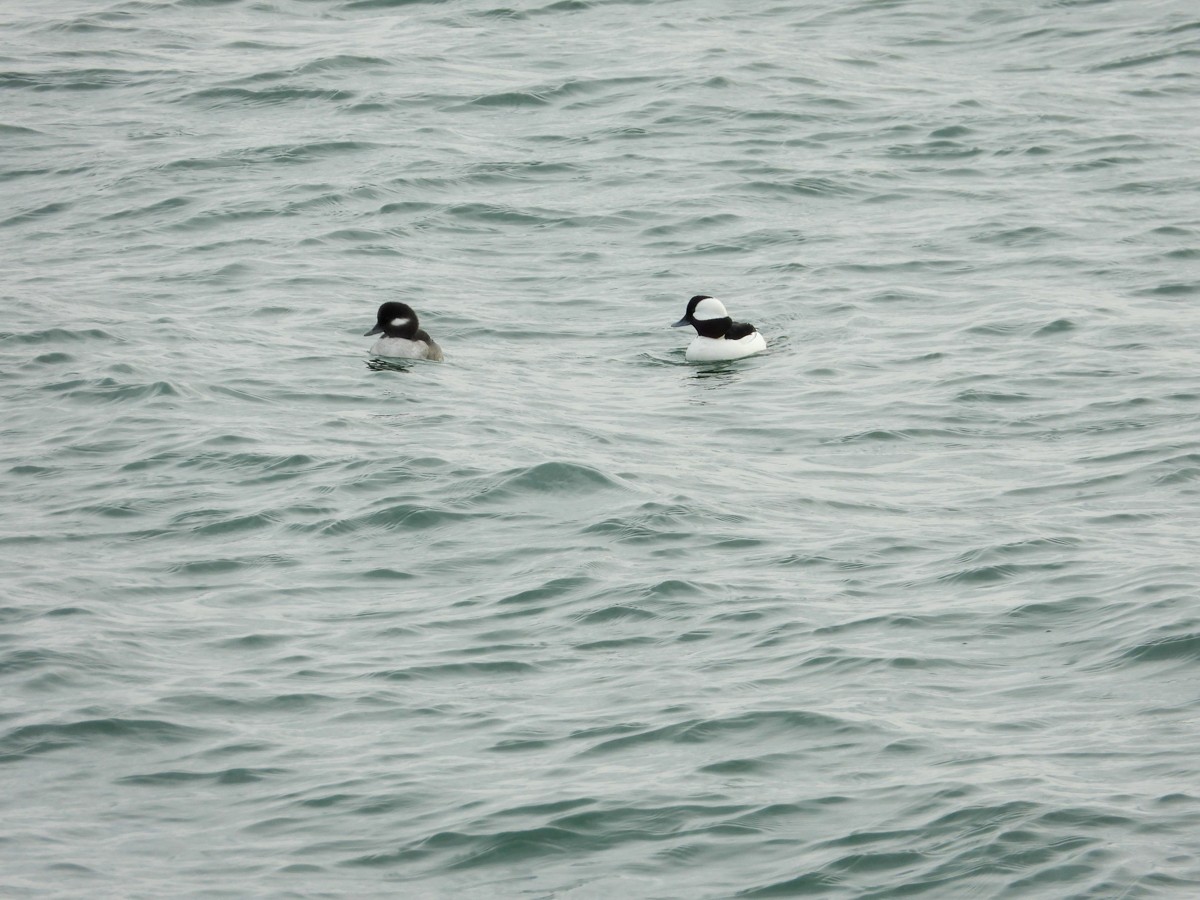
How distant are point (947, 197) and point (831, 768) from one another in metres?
13.9

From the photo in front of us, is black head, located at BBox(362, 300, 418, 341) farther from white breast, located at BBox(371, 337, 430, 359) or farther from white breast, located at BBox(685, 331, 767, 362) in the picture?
white breast, located at BBox(685, 331, 767, 362)

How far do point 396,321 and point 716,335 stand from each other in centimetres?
302

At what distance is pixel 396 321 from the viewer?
Result: 1700 centimetres

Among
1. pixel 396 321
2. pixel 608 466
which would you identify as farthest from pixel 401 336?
pixel 608 466

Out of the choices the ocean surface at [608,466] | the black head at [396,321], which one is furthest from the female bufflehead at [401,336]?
the ocean surface at [608,466]

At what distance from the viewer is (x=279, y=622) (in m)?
10.6

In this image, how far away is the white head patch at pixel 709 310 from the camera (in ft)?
55.8

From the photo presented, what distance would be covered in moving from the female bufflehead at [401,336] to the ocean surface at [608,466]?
0.20 metres

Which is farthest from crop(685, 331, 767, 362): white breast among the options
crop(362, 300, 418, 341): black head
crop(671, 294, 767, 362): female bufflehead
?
crop(362, 300, 418, 341): black head

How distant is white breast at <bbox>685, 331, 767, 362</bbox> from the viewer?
16812 millimetres

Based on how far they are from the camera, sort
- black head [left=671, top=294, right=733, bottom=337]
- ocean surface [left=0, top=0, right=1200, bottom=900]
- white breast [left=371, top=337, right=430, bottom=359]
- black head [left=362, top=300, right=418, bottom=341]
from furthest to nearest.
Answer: black head [left=671, top=294, right=733, bottom=337] < black head [left=362, top=300, right=418, bottom=341] < white breast [left=371, top=337, right=430, bottom=359] < ocean surface [left=0, top=0, right=1200, bottom=900]

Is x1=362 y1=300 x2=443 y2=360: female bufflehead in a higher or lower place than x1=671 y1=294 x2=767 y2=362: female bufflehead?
higher

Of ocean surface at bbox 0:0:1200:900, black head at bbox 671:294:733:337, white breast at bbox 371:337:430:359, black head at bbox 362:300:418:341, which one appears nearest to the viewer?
ocean surface at bbox 0:0:1200:900

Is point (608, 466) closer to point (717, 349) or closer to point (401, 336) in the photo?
point (717, 349)
